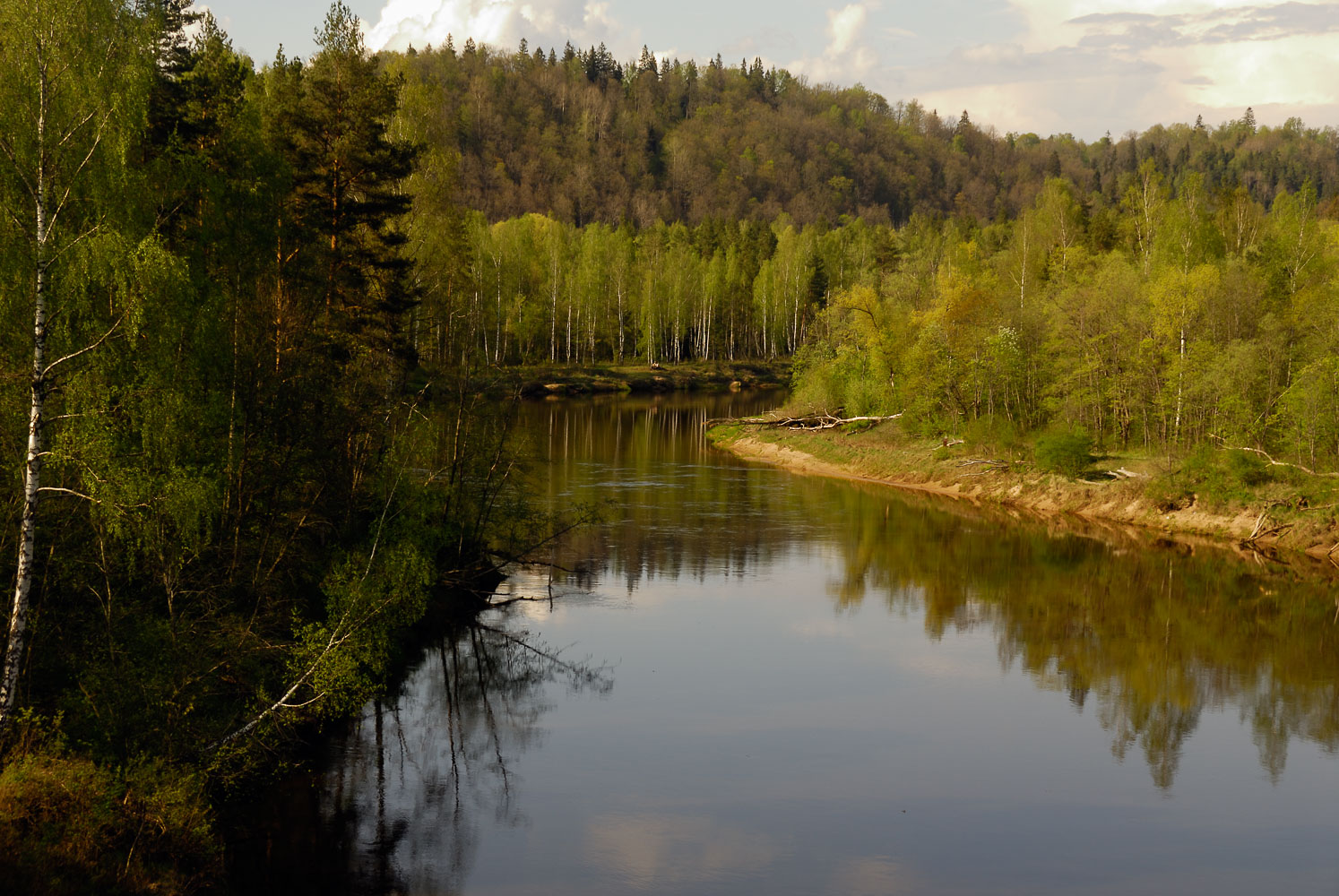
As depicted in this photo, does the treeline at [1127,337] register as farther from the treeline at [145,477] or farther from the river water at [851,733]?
the treeline at [145,477]

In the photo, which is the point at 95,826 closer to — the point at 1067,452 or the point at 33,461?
the point at 33,461

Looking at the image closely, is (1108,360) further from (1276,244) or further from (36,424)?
(36,424)

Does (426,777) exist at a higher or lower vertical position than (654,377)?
lower

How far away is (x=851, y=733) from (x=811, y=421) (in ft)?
145

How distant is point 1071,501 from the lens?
46844 mm

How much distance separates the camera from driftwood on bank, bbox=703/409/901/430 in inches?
2456

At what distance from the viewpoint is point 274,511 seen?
21.2 m

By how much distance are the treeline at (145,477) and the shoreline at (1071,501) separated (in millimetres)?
30393

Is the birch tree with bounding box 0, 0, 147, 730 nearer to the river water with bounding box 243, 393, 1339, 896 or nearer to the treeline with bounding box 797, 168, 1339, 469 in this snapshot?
the river water with bounding box 243, 393, 1339, 896

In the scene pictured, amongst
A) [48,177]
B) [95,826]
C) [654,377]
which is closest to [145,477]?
[48,177]

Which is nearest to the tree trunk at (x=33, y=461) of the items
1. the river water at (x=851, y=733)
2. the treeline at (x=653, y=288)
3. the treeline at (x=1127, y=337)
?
the river water at (x=851, y=733)

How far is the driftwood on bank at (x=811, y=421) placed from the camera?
205ft

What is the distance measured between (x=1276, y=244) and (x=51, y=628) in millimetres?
56330

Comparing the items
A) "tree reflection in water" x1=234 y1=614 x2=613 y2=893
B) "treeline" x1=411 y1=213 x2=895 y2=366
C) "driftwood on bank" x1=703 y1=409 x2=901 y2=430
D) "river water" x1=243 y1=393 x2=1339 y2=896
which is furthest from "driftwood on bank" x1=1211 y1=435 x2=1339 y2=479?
"treeline" x1=411 y1=213 x2=895 y2=366
